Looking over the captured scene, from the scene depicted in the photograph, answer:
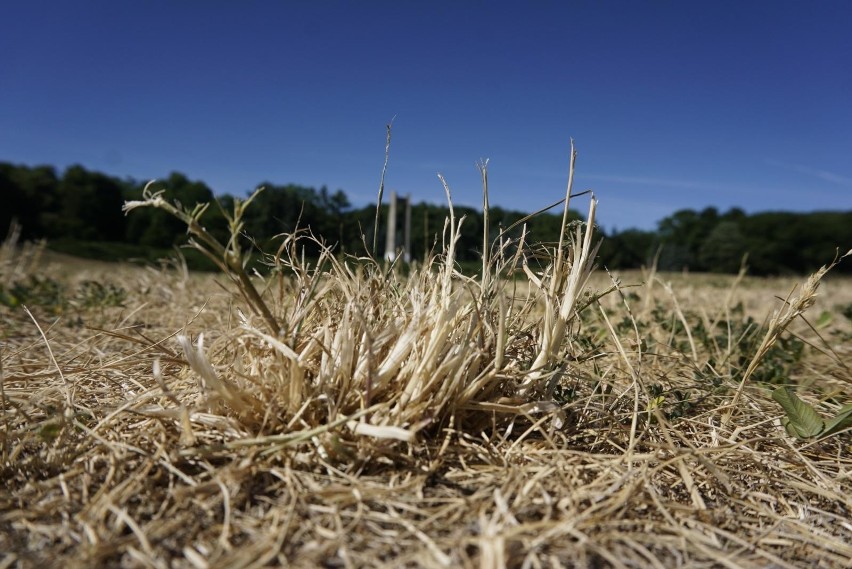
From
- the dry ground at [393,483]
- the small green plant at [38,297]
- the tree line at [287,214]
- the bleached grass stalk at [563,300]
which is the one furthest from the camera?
the tree line at [287,214]

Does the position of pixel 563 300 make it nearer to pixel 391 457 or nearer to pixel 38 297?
pixel 391 457

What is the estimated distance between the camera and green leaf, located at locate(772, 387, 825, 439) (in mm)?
1141

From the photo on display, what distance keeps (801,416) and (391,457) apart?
89 centimetres

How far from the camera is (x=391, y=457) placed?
925 millimetres

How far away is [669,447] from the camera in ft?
3.23

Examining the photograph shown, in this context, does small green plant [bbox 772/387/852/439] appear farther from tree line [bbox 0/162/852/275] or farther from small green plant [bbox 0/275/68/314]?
small green plant [bbox 0/275/68/314]

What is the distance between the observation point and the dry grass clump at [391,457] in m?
0.72

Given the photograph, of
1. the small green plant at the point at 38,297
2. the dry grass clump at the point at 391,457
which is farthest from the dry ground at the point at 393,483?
the small green plant at the point at 38,297

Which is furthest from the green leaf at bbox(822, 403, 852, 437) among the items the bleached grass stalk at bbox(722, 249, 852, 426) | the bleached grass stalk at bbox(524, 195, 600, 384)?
the bleached grass stalk at bbox(524, 195, 600, 384)

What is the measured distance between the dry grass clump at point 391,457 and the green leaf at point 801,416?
2 centimetres

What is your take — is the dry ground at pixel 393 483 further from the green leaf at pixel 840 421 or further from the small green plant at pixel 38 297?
the small green plant at pixel 38 297

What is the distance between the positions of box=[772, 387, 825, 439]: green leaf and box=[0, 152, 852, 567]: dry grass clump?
2cm

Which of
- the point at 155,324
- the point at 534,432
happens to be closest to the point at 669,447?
the point at 534,432

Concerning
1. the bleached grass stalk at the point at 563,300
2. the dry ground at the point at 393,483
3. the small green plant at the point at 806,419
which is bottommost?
the dry ground at the point at 393,483
